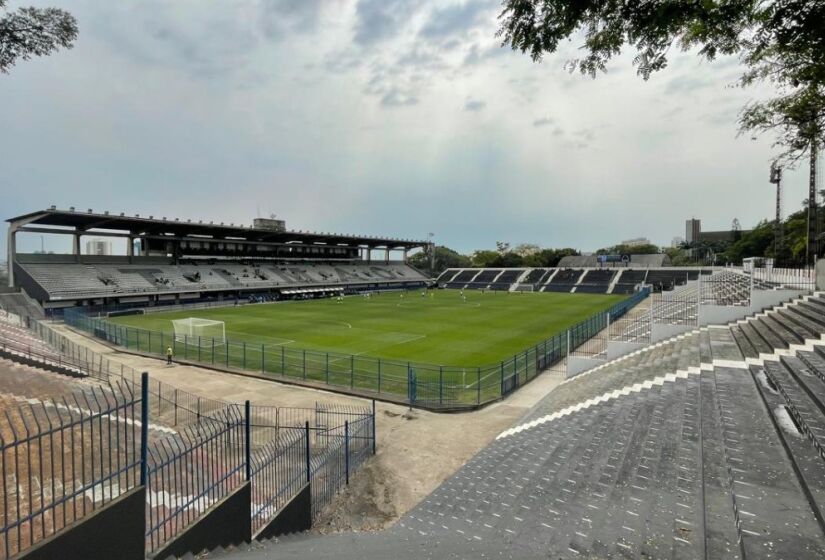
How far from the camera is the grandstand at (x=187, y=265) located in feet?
163

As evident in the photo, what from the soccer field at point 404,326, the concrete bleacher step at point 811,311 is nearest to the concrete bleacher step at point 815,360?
the concrete bleacher step at point 811,311

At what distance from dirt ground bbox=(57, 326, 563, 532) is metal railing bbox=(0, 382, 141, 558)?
14.1 feet

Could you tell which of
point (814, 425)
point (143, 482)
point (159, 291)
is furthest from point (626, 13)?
point (159, 291)

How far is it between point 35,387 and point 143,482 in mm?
12255

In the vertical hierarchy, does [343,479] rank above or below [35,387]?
below

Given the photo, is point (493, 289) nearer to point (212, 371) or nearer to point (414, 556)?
point (212, 371)

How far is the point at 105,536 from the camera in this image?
170 inches

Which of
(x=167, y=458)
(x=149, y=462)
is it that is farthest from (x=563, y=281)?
(x=167, y=458)

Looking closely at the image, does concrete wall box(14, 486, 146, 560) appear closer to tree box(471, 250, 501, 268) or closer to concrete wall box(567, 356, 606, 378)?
concrete wall box(567, 356, 606, 378)

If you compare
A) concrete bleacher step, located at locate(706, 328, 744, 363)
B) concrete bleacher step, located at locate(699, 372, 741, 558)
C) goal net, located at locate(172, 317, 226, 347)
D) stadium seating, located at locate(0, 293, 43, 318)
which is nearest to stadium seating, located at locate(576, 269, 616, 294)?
goal net, located at locate(172, 317, 226, 347)

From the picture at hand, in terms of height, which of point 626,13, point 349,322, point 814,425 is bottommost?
point 349,322

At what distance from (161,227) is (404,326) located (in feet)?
150

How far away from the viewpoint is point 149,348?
28031mm

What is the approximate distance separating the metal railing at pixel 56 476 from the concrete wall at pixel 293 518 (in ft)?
7.40
